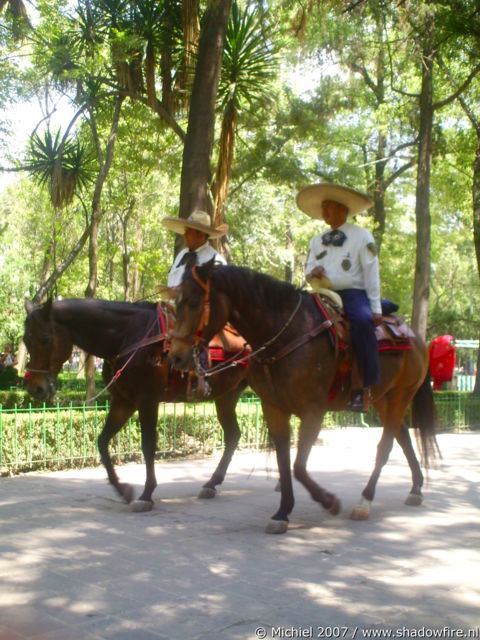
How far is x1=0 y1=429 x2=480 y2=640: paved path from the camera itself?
13.9 feet

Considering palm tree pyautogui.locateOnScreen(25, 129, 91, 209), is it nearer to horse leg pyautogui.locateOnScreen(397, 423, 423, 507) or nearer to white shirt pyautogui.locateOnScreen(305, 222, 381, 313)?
white shirt pyautogui.locateOnScreen(305, 222, 381, 313)

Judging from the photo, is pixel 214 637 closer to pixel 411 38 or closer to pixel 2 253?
pixel 411 38

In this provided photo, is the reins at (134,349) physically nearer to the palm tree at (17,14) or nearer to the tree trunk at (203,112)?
the tree trunk at (203,112)

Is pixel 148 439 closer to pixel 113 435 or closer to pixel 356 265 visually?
pixel 113 435

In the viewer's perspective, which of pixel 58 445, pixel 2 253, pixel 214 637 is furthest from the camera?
pixel 2 253

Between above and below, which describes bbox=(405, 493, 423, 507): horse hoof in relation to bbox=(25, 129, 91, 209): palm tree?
below

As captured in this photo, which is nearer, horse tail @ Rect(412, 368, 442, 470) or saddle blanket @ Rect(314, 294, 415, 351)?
saddle blanket @ Rect(314, 294, 415, 351)

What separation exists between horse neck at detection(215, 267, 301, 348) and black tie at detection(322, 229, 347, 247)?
3.63 feet

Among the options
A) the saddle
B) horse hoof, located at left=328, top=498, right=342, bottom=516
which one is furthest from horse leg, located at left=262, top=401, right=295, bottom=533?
the saddle

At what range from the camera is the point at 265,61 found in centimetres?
1471

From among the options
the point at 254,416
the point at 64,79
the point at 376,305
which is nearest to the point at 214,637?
the point at 376,305

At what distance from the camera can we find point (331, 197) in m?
7.52

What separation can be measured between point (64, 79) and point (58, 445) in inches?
356

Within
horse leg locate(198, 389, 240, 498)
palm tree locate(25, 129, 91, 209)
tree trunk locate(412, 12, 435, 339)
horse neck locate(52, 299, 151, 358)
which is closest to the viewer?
horse neck locate(52, 299, 151, 358)
